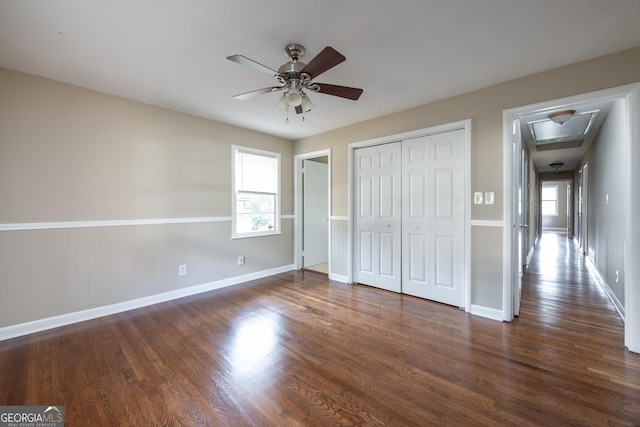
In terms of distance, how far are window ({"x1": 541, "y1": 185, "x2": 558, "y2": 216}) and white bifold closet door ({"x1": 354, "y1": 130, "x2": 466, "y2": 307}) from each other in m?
12.6

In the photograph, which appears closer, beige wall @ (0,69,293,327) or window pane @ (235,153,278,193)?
beige wall @ (0,69,293,327)

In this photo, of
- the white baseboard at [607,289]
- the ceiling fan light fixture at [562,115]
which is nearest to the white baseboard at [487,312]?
the white baseboard at [607,289]

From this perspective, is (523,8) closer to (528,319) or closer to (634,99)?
(634,99)

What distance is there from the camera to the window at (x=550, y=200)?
12.3 m

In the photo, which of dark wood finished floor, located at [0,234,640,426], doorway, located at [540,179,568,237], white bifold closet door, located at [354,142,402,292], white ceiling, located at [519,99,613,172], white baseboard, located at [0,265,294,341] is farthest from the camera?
doorway, located at [540,179,568,237]

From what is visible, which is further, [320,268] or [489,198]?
[320,268]

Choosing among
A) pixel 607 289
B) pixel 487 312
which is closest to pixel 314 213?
pixel 487 312

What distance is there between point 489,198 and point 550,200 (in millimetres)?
13102

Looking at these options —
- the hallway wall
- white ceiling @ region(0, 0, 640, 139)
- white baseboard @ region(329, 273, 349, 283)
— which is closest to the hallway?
the hallway wall

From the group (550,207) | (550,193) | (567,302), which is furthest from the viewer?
(550,207)

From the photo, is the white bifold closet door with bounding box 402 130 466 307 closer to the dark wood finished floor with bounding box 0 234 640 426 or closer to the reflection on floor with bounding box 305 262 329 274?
the dark wood finished floor with bounding box 0 234 640 426

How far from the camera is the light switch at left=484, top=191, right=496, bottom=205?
9.37ft

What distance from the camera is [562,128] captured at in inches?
168

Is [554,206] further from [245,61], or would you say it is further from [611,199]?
[245,61]
